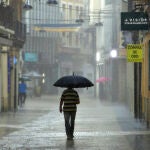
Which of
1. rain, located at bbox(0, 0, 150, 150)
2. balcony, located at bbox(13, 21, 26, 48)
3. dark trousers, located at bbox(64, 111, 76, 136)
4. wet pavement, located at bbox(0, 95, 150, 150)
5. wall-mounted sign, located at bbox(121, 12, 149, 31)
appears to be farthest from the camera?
balcony, located at bbox(13, 21, 26, 48)

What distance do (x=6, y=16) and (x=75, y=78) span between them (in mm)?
14704

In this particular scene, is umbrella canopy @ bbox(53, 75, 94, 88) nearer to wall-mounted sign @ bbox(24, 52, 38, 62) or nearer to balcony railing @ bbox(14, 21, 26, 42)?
balcony railing @ bbox(14, 21, 26, 42)

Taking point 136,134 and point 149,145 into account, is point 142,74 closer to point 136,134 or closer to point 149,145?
point 136,134

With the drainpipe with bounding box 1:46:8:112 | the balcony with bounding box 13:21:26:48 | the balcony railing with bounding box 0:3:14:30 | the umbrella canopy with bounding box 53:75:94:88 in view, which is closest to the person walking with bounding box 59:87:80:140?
the umbrella canopy with bounding box 53:75:94:88

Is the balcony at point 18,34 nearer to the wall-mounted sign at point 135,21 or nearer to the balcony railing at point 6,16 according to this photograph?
the balcony railing at point 6,16

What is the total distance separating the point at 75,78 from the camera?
18297 millimetres

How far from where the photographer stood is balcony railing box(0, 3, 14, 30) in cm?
3114

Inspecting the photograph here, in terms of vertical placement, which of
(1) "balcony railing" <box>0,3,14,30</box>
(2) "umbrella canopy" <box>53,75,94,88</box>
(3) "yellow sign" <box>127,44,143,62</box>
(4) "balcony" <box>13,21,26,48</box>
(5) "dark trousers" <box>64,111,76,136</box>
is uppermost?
(1) "balcony railing" <box>0,3,14,30</box>

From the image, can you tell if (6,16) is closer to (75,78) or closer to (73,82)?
(75,78)

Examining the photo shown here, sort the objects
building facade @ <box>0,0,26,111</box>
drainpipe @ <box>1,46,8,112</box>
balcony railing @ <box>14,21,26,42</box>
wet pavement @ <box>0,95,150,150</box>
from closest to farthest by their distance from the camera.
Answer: wet pavement @ <box>0,95,150,150</box>, building facade @ <box>0,0,26,111</box>, drainpipe @ <box>1,46,8,112</box>, balcony railing @ <box>14,21,26,42</box>

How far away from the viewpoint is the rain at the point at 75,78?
59.1 feet

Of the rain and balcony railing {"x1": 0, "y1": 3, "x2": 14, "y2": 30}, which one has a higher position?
balcony railing {"x1": 0, "y1": 3, "x2": 14, "y2": 30}

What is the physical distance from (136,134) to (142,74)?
7256 millimetres

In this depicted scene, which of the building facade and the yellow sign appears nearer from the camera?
the yellow sign
